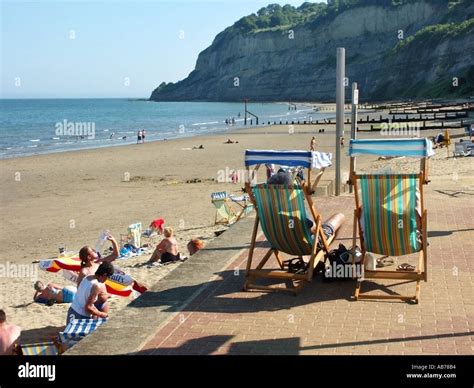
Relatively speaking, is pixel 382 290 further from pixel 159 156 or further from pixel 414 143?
pixel 159 156

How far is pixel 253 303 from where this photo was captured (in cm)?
616

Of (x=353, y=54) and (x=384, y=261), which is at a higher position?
(x=353, y=54)

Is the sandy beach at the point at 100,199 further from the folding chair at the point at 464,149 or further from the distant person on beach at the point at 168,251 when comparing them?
the folding chair at the point at 464,149

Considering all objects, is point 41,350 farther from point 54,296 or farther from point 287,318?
point 54,296

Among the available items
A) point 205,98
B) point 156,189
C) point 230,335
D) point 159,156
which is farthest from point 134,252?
point 205,98

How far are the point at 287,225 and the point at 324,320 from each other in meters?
1.09

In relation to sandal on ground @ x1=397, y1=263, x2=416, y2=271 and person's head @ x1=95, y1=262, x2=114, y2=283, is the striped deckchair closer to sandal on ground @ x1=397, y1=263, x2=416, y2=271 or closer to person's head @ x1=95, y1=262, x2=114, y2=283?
person's head @ x1=95, y1=262, x2=114, y2=283

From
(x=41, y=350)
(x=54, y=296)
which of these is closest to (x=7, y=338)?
(x=41, y=350)

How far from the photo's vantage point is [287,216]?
6.32m

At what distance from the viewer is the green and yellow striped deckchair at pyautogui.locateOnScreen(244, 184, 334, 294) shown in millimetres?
6250

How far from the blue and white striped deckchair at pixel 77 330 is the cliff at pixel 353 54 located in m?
77.1

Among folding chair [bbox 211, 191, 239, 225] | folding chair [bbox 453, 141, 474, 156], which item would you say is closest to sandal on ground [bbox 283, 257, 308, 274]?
folding chair [bbox 211, 191, 239, 225]

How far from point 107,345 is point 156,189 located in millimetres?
16452
